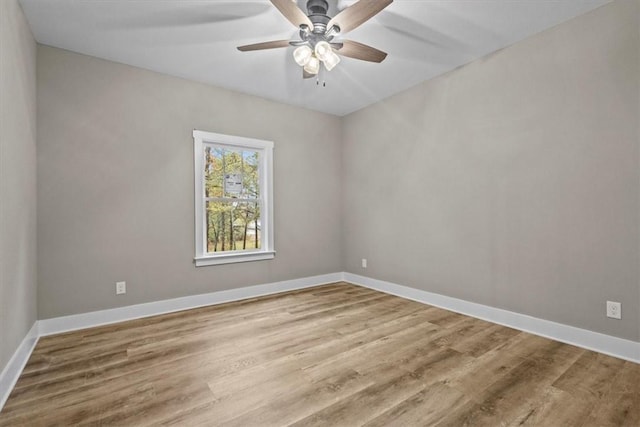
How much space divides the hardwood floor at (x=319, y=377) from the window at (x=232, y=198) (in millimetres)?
1072

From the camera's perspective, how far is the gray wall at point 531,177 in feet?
7.68

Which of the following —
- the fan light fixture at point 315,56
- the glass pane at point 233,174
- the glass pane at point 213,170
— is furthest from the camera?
the glass pane at point 233,174

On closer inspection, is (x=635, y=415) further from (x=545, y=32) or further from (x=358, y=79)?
(x=358, y=79)

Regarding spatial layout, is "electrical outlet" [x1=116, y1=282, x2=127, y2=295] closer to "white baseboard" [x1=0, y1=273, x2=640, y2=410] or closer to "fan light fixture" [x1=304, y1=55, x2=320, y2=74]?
"white baseboard" [x1=0, y1=273, x2=640, y2=410]

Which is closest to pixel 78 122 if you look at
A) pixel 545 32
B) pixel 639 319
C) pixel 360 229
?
pixel 360 229

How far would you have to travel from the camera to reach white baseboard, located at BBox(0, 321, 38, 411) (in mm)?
1820

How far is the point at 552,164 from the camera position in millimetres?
2678

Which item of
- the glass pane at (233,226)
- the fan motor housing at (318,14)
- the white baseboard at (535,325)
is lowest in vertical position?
the white baseboard at (535,325)

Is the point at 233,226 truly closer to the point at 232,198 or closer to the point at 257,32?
the point at 232,198

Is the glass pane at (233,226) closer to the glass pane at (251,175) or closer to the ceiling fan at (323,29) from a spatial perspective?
the glass pane at (251,175)

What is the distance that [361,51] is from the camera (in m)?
2.49

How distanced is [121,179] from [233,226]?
4.52 feet

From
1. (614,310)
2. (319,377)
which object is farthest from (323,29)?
(614,310)

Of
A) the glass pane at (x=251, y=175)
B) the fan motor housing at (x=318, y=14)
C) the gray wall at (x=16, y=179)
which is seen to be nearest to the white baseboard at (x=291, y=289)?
the gray wall at (x=16, y=179)
